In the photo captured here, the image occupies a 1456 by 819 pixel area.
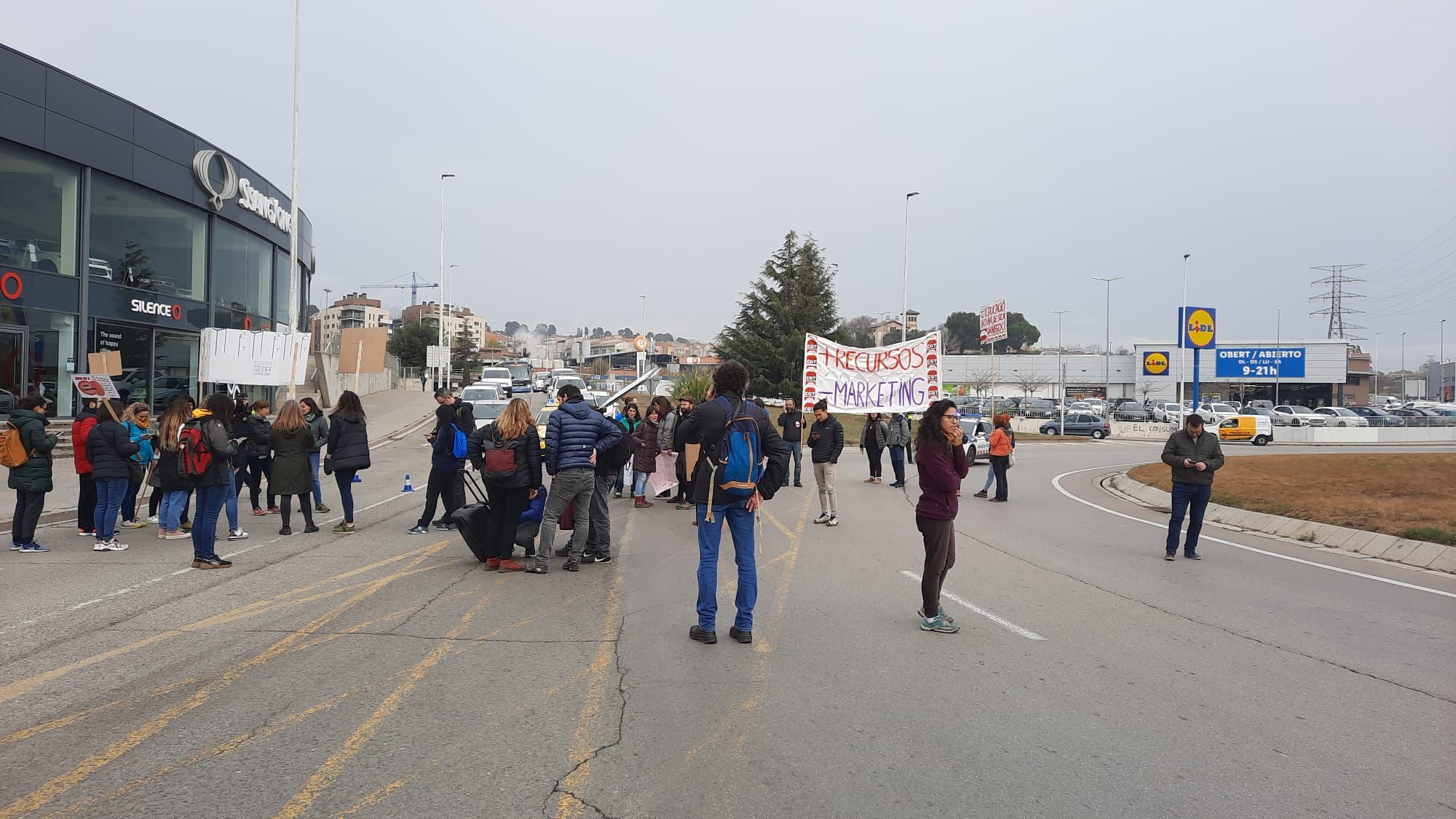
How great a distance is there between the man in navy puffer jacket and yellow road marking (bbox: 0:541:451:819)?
6.84ft

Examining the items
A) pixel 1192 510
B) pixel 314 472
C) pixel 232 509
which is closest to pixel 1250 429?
pixel 1192 510

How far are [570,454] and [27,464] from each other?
6.45 metres

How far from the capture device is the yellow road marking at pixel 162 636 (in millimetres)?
5504

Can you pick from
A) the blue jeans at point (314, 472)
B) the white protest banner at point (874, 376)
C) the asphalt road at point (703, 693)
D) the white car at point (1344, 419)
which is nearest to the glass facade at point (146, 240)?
the blue jeans at point (314, 472)

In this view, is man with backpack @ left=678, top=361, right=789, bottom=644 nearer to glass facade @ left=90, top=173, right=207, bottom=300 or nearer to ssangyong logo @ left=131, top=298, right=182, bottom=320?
glass facade @ left=90, top=173, right=207, bottom=300

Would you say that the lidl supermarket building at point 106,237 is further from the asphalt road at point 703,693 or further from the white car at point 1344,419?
the white car at point 1344,419

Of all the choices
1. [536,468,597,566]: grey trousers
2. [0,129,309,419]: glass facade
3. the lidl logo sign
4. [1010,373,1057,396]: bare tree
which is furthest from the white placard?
[1010,373,1057,396]: bare tree

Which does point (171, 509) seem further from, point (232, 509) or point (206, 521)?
point (206, 521)

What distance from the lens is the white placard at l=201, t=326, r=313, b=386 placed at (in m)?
20.1

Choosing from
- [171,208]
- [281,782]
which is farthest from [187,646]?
[171,208]

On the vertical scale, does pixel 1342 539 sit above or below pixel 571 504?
below

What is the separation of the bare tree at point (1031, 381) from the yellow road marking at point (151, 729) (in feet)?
281

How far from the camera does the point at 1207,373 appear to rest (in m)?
89.6

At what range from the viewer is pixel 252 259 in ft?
119
